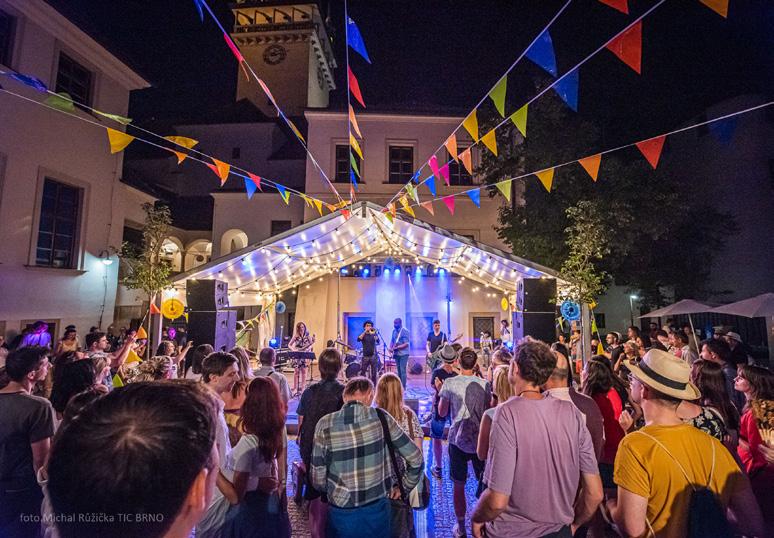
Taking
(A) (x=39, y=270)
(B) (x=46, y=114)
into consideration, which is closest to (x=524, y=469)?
(A) (x=39, y=270)

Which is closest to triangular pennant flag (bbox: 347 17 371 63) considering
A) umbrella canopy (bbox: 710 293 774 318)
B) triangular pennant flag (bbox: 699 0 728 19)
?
triangular pennant flag (bbox: 699 0 728 19)

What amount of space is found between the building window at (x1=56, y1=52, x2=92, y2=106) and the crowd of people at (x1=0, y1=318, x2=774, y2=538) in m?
12.6

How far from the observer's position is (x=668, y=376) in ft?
6.62

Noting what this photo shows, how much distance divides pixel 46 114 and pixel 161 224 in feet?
13.2

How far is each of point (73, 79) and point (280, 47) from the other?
1597 cm

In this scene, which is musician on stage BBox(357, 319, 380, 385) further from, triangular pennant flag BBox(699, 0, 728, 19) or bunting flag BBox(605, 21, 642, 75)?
triangular pennant flag BBox(699, 0, 728, 19)

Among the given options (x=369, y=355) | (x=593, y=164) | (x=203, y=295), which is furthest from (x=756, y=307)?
(x=203, y=295)

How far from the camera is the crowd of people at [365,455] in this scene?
0.88m

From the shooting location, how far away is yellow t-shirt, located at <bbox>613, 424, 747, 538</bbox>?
184 cm

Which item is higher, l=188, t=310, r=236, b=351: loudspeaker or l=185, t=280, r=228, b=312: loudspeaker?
l=185, t=280, r=228, b=312: loudspeaker

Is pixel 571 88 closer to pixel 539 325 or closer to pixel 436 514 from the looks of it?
pixel 539 325

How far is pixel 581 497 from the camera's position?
7.77 feet

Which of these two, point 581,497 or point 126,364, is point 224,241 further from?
point 581,497

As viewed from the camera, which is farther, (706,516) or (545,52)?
(545,52)
